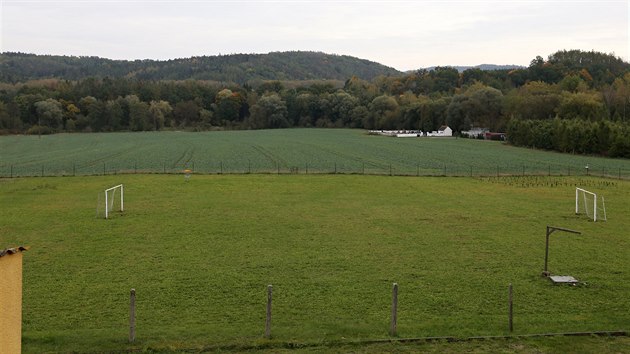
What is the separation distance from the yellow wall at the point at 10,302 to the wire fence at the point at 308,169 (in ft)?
123

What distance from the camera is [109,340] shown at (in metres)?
13.3

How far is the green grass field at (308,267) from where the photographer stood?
14.4 metres

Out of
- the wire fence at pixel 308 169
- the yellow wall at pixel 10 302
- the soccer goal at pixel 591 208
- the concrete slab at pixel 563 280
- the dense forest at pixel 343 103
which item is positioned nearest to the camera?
the yellow wall at pixel 10 302

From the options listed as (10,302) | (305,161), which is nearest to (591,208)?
(10,302)

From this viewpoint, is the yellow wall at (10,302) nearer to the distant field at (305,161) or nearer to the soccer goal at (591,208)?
the soccer goal at (591,208)

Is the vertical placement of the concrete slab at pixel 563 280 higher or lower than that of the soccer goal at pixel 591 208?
lower

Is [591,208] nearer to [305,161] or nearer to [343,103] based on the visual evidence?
[305,161]

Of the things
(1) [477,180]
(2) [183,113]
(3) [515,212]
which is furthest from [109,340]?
(2) [183,113]

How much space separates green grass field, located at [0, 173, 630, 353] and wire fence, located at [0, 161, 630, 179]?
500 inches

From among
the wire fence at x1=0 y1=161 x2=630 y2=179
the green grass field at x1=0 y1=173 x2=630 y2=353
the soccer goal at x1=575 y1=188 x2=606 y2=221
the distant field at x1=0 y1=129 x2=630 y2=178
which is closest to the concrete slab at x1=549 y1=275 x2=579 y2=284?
the green grass field at x1=0 y1=173 x2=630 y2=353

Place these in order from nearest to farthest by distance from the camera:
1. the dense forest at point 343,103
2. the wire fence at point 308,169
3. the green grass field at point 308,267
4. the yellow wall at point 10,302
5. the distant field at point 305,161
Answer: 1. the yellow wall at point 10,302
2. the green grass field at point 308,267
3. the wire fence at point 308,169
4. the distant field at point 305,161
5. the dense forest at point 343,103

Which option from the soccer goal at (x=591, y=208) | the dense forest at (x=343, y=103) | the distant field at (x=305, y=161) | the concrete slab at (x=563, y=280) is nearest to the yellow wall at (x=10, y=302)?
the concrete slab at (x=563, y=280)

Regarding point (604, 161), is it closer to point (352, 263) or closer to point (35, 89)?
point (352, 263)

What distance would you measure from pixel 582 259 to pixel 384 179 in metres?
26.4
